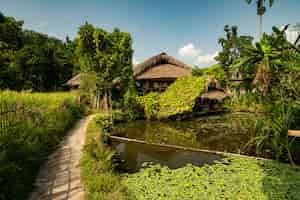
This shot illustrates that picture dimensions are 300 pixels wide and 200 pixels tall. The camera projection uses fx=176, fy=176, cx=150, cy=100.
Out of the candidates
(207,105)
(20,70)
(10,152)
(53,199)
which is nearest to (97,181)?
(53,199)

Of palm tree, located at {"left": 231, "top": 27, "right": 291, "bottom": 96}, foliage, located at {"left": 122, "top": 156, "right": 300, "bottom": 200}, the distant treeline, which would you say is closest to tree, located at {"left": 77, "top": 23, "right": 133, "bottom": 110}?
foliage, located at {"left": 122, "top": 156, "right": 300, "bottom": 200}

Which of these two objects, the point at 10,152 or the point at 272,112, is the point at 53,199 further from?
the point at 272,112

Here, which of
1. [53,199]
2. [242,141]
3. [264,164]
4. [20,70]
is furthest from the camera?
[20,70]

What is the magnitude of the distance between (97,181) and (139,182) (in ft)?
4.01

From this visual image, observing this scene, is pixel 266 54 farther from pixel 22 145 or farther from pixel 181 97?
pixel 181 97

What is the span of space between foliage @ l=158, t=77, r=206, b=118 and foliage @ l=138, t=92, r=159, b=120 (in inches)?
12.2

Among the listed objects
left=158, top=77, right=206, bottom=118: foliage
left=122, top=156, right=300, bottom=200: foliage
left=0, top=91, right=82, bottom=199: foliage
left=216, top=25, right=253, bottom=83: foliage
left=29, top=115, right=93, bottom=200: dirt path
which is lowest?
left=122, top=156, right=300, bottom=200: foliage

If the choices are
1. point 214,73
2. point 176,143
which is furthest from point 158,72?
point 214,73

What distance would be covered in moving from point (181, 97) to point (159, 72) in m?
5.93

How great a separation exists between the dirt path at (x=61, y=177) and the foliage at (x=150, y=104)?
7.45m

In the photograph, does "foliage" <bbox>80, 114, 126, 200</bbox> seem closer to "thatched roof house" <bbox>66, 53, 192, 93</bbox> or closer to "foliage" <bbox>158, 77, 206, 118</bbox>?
"foliage" <bbox>158, 77, 206, 118</bbox>

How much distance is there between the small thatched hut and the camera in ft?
57.1

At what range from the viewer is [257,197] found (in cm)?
359

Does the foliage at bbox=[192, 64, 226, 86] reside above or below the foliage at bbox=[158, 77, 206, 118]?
above
